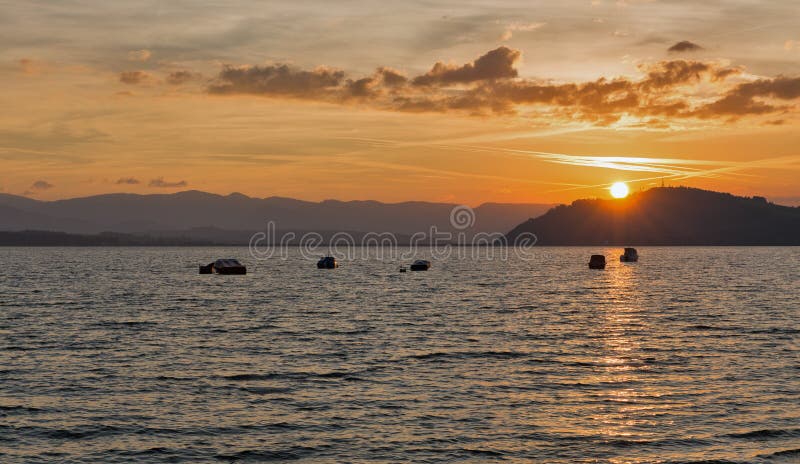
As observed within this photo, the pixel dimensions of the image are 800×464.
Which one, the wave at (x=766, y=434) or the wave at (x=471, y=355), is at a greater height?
the wave at (x=471, y=355)

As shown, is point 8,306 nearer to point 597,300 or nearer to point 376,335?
point 376,335

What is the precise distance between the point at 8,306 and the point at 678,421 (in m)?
94.1

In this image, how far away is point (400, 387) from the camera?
4659cm

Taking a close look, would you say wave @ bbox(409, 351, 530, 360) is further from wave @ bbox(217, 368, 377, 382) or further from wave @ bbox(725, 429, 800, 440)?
wave @ bbox(725, 429, 800, 440)

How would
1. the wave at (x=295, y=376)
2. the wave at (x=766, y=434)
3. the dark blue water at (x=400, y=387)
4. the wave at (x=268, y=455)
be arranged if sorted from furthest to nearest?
the wave at (x=295, y=376)
the wave at (x=766, y=434)
the dark blue water at (x=400, y=387)
the wave at (x=268, y=455)

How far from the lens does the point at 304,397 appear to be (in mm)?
43812

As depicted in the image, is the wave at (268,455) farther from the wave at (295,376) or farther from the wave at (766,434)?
the wave at (766,434)

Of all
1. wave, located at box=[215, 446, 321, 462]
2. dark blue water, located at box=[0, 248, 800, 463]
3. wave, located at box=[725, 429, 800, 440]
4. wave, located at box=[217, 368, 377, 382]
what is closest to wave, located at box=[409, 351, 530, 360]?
dark blue water, located at box=[0, 248, 800, 463]

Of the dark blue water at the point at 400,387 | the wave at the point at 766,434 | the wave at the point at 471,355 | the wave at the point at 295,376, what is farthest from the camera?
the wave at the point at 471,355

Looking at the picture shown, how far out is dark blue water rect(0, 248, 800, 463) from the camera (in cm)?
3412

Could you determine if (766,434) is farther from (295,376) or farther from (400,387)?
(295,376)

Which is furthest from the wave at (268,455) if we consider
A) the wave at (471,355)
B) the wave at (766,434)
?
the wave at (471,355)

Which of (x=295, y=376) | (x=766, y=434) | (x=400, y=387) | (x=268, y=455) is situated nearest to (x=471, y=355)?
(x=400, y=387)

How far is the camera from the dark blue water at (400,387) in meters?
34.1
